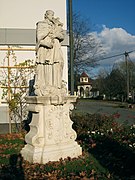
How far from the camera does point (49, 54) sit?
23.0 ft

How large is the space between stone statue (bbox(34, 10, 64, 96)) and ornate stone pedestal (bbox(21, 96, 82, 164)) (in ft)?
1.43

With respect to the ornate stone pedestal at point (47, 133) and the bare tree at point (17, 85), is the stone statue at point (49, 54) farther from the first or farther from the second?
the bare tree at point (17, 85)

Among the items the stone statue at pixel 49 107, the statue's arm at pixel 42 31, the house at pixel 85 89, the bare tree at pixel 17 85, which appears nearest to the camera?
the stone statue at pixel 49 107

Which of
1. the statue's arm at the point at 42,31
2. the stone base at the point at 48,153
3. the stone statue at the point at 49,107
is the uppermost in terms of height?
the statue's arm at the point at 42,31

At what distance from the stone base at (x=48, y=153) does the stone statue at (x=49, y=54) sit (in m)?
1.36

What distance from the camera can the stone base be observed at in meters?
6.38

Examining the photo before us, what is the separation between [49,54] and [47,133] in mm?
1929

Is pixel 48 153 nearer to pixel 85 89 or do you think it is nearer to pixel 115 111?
pixel 115 111

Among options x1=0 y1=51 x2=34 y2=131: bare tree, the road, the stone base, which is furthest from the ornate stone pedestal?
the road

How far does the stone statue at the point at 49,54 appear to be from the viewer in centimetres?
683

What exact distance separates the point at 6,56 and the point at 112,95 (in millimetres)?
40028

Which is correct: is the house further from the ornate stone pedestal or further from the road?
the ornate stone pedestal

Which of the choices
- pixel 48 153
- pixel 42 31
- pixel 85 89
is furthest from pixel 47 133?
pixel 85 89

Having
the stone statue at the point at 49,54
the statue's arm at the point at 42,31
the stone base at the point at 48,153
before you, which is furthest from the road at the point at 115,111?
the statue's arm at the point at 42,31
